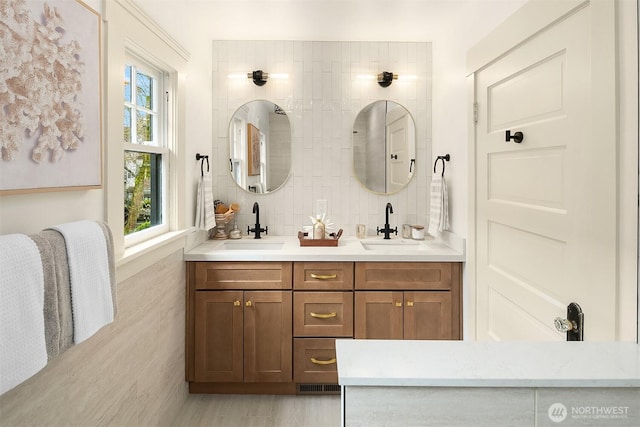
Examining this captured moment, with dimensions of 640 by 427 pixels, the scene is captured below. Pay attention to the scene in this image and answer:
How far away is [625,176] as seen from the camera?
1.22m

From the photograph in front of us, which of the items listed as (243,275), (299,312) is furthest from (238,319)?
(299,312)

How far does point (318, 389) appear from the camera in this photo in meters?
2.83

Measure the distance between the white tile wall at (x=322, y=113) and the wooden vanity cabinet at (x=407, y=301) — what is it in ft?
2.38

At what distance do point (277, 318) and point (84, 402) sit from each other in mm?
1335

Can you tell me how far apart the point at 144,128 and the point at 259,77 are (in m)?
1.25

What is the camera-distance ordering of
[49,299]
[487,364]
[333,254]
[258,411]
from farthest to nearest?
1. [333,254]
2. [258,411]
3. [49,299]
4. [487,364]

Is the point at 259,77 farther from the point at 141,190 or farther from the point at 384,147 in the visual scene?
the point at 141,190

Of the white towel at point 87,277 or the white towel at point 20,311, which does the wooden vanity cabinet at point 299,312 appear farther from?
the white towel at point 20,311

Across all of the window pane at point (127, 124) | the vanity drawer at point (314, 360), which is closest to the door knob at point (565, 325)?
the vanity drawer at point (314, 360)

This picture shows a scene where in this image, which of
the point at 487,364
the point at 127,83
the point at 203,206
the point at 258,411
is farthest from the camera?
the point at 203,206

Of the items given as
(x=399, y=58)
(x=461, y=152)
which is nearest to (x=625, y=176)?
(x=461, y=152)

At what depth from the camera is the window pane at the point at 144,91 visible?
222 cm

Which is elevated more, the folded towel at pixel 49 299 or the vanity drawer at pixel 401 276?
the folded towel at pixel 49 299

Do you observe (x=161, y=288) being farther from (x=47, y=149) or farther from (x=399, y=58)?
(x=399, y=58)
